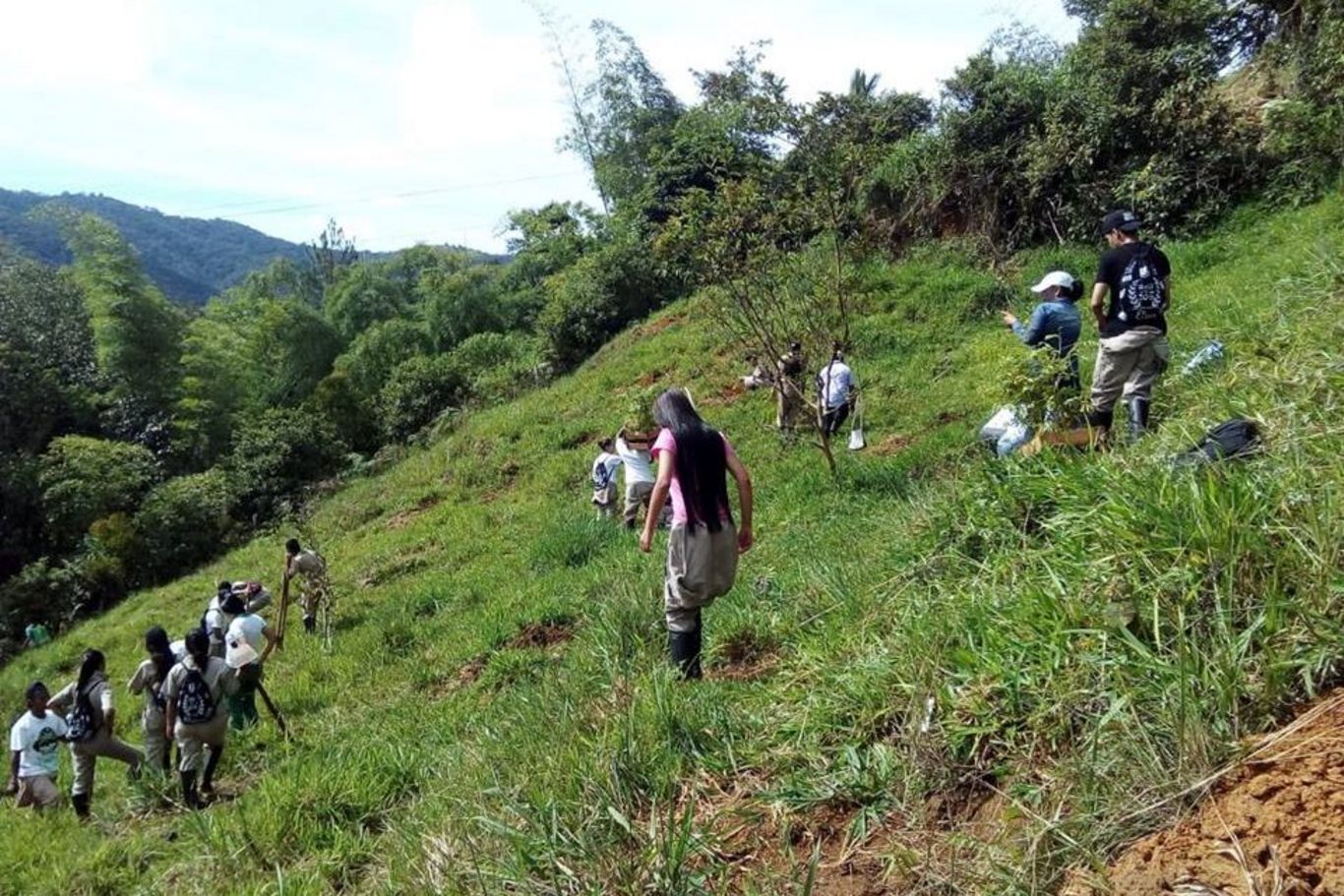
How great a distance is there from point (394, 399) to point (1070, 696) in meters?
25.0

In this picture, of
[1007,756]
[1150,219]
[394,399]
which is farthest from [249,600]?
[394,399]

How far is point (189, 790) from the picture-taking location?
5605mm

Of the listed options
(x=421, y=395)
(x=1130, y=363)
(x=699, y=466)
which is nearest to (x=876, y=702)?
(x=699, y=466)

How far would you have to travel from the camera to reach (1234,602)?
2230 millimetres

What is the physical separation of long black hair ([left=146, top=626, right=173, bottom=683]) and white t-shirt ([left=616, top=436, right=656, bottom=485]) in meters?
4.40

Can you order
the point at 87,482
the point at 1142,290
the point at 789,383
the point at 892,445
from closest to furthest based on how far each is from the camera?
the point at 1142,290, the point at 789,383, the point at 892,445, the point at 87,482

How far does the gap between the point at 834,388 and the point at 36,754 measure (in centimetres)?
782

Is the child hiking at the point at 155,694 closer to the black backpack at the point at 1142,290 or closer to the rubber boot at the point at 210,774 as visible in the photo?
the rubber boot at the point at 210,774

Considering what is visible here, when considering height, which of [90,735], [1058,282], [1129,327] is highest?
[1058,282]

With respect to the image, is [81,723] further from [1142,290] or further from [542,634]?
[1142,290]

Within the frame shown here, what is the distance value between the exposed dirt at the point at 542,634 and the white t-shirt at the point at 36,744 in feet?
11.9

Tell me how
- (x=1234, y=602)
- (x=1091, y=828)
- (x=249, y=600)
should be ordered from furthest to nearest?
(x=249, y=600), (x=1234, y=602), (x=1091, y=828)

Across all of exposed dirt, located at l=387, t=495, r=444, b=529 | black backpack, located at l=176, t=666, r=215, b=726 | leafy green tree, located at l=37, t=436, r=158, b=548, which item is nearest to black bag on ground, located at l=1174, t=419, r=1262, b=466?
black backpack, located at l=176, t=666, r=215, b=726

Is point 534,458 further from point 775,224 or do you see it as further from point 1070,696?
point 1070,696
